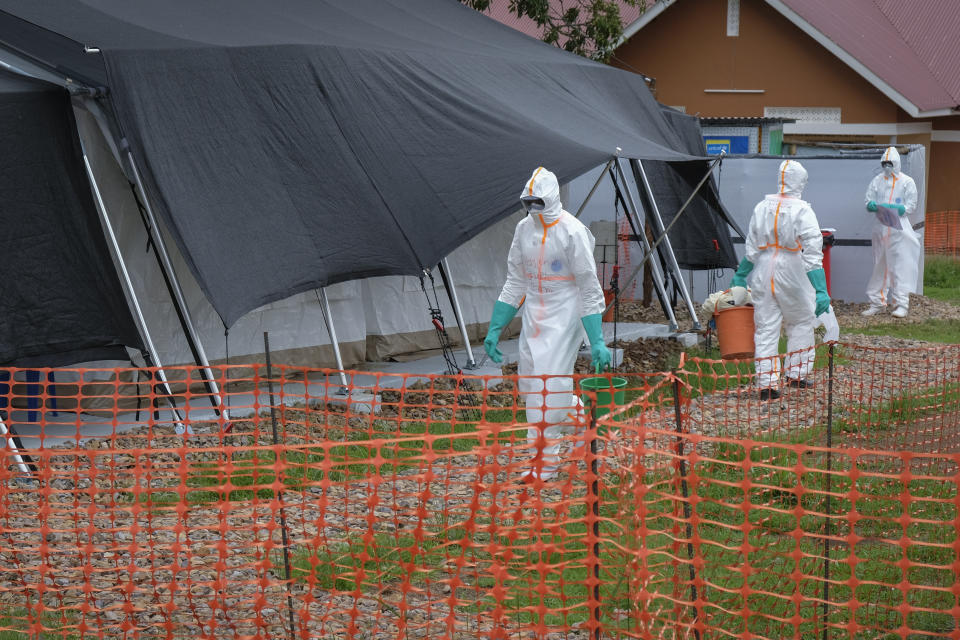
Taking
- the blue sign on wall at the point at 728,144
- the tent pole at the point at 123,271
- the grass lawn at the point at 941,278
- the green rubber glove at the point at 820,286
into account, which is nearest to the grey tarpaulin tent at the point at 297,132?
the tent pole at the point at 123,271

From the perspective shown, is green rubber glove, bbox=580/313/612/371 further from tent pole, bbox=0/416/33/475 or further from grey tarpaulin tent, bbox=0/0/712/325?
tent pole, bbox=0/416/33/475

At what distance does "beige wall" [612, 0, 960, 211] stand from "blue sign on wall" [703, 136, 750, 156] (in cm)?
406

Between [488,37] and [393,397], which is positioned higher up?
[488,37]

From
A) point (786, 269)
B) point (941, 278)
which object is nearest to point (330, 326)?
point (786, 269)

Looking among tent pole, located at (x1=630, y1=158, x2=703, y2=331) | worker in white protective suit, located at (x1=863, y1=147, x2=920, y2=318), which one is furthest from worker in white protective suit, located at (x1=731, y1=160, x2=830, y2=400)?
worker in white protective suit, located at (x1=863, y1=147, x2=920, y2=318)

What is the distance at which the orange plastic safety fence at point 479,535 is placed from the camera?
4059 millimetres

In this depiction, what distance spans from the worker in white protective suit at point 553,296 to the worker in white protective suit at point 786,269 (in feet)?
9.29

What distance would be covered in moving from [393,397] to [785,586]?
4.09 m

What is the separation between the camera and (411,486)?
21.9ft

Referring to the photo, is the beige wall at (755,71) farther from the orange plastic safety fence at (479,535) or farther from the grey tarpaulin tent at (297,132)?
the orange plastic safety fence at (479,535)

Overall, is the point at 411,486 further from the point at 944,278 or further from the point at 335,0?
the point at 944,278

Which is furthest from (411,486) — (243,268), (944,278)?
(944,278)

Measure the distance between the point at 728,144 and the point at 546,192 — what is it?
11574 millimetres

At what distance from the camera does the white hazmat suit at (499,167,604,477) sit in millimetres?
7055
